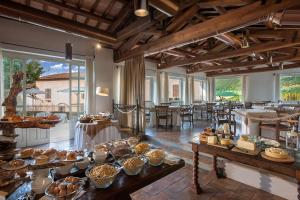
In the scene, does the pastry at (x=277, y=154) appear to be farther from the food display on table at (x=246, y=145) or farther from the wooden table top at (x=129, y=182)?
the wooden table top at (x=129, y=182)

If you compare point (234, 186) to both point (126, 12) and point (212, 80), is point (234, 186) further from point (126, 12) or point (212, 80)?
point (212, 80)

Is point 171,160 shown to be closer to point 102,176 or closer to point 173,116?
point 102,176

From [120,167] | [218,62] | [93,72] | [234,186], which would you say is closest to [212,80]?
[218,62]

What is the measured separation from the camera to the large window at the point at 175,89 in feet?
30.4

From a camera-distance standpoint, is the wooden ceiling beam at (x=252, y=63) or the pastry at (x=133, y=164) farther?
the wooden ceiling beam at (x=252, y=63)

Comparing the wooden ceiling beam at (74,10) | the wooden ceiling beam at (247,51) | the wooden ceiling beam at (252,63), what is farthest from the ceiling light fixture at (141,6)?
the wooden ceiling beam at (252,63)

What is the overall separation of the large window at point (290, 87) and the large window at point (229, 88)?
79.2 inches

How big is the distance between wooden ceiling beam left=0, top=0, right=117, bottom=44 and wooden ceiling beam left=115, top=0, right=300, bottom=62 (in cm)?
179

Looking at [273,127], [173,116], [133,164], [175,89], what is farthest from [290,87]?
[133,164]

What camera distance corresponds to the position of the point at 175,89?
9.47 metres

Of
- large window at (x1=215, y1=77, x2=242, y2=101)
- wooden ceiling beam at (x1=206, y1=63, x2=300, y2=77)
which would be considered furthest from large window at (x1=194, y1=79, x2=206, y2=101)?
large window at (x1=215, y1=77, x2=242, y2=101)

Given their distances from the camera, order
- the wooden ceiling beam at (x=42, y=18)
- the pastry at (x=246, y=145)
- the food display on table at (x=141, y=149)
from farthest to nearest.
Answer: the wooden ceiling beam at (x=42, y=18)
the pastry at (x=246, y=145)
the food display on table at (x=141, y=149)

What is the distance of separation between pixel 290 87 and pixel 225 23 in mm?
8191

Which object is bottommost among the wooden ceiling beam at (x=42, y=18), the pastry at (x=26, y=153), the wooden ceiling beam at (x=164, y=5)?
the pastry at (x=26, y=153)
